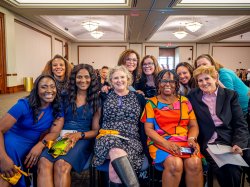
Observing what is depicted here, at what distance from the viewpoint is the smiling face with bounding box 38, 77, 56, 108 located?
1.84 meters

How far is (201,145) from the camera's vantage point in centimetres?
196

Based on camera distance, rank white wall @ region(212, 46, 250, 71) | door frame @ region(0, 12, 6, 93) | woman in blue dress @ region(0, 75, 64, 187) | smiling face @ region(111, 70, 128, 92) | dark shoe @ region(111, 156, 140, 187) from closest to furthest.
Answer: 1. dark shoe @ region(111, 156, 140, 187)
2. woman in blue dress @ region(0, 75, 64, 187)
3. smiling face @ region(111, 70, 128, 92)
4. door frame @ region(0, 12, 6, 93)
5. white wall @ region(212, 46, 250, 71)

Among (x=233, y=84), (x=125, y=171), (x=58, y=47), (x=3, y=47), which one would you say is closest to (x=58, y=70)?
(x=125, y=171)

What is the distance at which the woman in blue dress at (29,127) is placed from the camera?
163 cm

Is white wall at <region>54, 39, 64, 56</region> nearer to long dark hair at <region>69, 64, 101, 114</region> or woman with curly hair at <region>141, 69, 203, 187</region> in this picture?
long dark hair at <region>69, 64, 101, 114</region>

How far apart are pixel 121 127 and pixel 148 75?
1.16 meters

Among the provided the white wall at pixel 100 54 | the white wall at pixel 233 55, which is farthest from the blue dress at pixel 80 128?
the white wall at pixel 233 55

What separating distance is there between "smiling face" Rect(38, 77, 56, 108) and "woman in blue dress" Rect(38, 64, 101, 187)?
0.72 ft

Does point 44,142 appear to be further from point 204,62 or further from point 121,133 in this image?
point 204,62

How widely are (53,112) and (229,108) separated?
64.0 inches

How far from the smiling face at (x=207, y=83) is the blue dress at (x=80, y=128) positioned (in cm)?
111

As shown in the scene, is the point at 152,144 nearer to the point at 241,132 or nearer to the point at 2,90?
the point at 241,132

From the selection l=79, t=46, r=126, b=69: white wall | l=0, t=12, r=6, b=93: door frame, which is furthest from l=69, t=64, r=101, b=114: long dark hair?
l=79, t=46, r=126, b=69: white wall

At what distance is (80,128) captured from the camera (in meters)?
2.01
